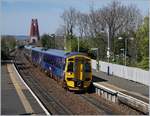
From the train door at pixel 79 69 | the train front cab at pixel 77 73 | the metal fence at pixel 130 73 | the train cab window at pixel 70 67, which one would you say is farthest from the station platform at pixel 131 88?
the train cab window at pixel 70 67

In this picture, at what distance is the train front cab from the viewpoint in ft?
94.2

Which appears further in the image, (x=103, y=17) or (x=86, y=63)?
(x=103, y=17)

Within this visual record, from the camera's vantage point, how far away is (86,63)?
29438 mm

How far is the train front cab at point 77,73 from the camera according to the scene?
28.7m

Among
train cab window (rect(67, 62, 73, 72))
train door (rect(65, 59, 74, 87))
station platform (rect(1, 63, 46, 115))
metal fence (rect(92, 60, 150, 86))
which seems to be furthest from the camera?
metal fence (rect(92, 60, 150, 86))

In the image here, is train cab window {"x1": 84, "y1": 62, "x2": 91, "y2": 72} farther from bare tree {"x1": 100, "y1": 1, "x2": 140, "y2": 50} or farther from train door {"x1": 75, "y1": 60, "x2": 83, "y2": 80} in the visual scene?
bare tree {"x1": 100, "y1": 1, "x2": 140, "y2": 50}

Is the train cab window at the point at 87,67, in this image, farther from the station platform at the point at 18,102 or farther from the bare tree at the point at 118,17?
the bare tree at the point at 118,17

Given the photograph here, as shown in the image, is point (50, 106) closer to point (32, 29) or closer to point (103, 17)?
point (103, 17)

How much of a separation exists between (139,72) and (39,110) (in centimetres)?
1669

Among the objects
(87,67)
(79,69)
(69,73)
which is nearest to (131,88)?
(87,67)

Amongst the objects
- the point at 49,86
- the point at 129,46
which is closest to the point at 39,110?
the point at 49,86

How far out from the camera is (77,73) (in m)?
29.0

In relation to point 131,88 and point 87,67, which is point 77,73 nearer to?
point 87,67

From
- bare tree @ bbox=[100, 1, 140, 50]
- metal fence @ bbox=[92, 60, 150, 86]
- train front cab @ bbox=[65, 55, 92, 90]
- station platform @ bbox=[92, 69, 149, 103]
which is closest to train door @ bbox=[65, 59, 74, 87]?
train front cab @ bbox=[65, 55, 92, 90]
